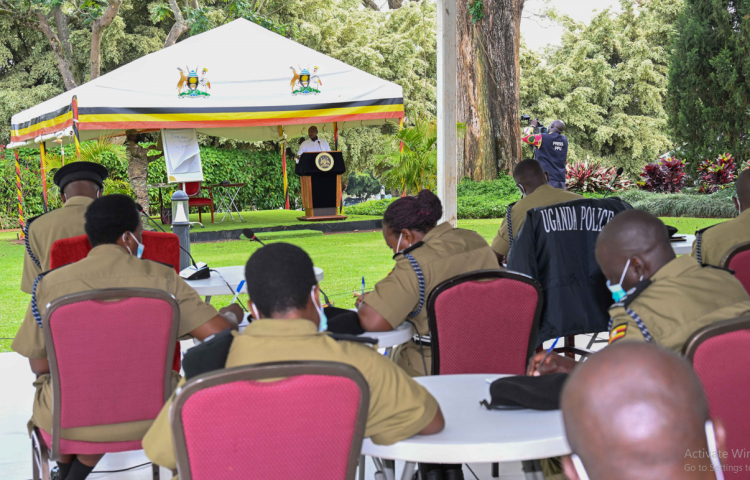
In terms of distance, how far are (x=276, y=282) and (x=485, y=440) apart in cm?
67

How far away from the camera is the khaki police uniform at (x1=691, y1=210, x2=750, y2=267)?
378cm

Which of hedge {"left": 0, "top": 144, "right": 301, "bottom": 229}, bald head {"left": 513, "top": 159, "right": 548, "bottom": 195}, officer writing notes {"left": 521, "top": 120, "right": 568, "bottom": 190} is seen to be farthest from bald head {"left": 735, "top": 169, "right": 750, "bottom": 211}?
hedge {"left": 0, "top": 144, "right": 301, "bottom": 229}

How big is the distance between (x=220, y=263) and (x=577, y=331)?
6728mm

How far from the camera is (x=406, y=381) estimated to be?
5.70ft

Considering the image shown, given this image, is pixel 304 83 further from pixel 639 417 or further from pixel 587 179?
pixel 587 179

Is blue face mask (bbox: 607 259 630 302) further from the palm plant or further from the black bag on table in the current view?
the palm plant

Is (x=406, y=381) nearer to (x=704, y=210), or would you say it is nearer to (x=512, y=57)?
(x=704, y=210)

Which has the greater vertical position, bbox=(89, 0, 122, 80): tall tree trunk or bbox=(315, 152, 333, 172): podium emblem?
bbox=(89, 0, 122, 80): tall tree trunk

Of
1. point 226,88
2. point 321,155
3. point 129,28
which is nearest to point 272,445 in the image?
point 226,88

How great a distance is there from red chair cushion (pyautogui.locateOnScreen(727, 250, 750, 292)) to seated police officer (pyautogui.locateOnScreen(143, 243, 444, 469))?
2.06 metres

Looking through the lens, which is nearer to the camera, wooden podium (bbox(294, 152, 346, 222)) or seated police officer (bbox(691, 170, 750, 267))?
seated police officer (bbox(691, 170, 750, 267))

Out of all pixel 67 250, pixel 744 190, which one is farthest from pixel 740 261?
pixel 67 250

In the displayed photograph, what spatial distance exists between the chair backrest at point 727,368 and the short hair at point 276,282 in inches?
39.3

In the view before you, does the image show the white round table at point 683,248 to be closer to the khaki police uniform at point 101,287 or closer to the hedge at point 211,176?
the khaki police uniform at point 101,287
